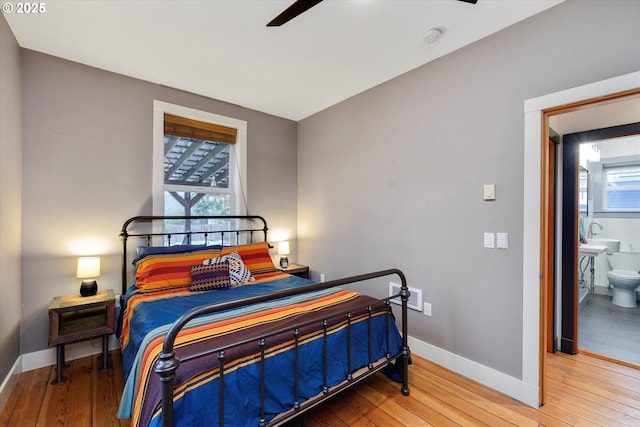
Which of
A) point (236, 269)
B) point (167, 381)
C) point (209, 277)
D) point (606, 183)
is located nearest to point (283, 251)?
point (236, 269)

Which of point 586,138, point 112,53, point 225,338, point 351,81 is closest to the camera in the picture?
point 225,338

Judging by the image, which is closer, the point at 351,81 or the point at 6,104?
the point at 6,104

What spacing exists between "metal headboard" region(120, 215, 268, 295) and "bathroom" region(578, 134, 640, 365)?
4230 millimetres

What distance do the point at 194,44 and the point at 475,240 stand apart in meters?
2.80

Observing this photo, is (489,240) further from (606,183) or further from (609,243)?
(606,183)

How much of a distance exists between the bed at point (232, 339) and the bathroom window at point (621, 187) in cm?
415

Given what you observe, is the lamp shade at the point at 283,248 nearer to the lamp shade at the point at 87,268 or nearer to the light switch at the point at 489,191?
the lamp shade at the point at 87,268

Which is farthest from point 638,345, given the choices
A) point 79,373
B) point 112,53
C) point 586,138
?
point 112,53

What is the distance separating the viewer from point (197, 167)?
3.42 meters

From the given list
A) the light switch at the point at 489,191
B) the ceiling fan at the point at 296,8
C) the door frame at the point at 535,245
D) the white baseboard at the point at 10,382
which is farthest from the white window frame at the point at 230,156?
the door frame at the point at 535,245

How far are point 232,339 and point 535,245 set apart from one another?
2.04m

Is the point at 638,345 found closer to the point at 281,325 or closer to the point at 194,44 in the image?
the point at 281,325

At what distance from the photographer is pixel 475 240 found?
2.23 metres

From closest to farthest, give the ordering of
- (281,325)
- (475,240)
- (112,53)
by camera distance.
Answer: (281,325)
(475,240)
(112,53)
